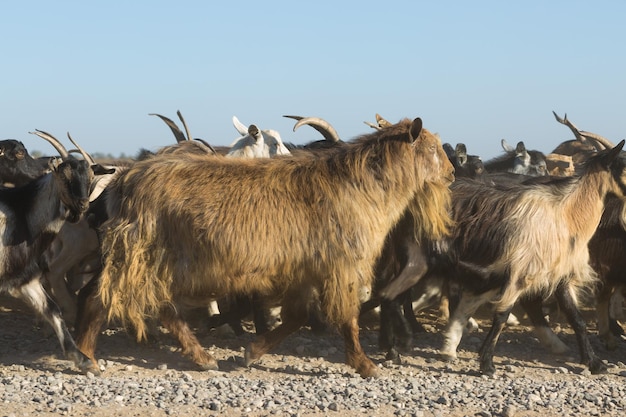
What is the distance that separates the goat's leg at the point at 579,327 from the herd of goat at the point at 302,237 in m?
0.01

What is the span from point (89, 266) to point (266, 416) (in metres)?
4.29

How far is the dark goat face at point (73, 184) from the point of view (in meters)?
8.68

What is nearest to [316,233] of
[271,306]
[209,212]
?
[209,212]

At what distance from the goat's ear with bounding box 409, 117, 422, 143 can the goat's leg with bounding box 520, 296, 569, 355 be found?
7.11 feet

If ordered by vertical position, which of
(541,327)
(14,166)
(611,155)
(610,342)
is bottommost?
(610,342)

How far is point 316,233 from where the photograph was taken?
866 cm

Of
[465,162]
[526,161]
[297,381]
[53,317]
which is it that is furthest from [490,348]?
[526,161]

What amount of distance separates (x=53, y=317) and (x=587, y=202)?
4744 millimetres

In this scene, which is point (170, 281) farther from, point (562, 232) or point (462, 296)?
point (562, 232)

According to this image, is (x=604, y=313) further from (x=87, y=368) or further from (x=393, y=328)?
(x=87, y=368)

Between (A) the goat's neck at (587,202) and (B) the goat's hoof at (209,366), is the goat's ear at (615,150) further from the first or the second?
(B) the goat's hoof at (209,366)

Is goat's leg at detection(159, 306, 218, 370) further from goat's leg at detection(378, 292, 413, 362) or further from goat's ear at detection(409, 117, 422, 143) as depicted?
goat's ear at detection(409, 117, 422, 143)

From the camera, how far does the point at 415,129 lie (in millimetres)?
8961

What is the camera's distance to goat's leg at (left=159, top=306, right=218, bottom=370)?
889 centimetres
